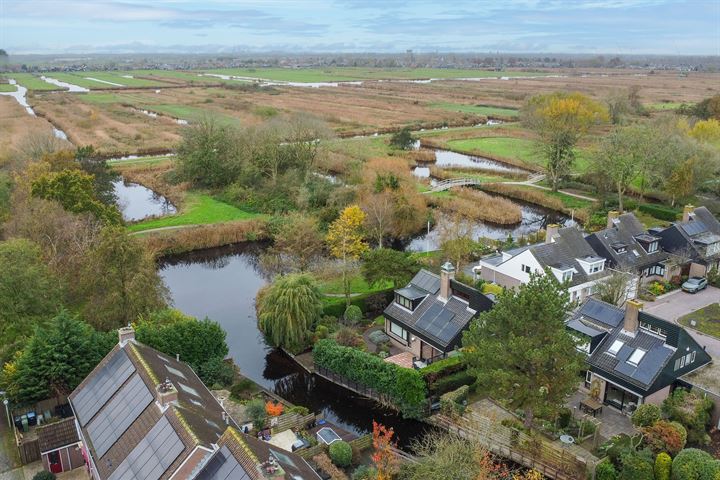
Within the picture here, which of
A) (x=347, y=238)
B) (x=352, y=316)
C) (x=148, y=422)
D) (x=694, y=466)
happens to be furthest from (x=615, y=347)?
(x=148, y=422)

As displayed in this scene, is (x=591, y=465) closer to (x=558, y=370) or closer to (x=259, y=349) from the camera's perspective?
(x=558, y=370)

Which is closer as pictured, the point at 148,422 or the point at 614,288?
the point at 148,422

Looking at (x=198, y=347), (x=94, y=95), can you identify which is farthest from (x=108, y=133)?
(x=198, y=347)

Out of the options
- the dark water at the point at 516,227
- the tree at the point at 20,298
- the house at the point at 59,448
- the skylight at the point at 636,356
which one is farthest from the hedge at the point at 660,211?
the house at the point at 59,448

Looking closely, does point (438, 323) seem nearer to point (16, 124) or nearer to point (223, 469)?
point (223, 469)

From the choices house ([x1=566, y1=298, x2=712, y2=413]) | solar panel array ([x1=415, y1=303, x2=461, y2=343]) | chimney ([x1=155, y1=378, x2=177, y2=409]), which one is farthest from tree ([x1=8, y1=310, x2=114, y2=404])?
house ([x1=566, y1=298, x2=712, y2=413])

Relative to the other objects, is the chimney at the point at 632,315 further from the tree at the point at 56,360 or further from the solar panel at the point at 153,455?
the tree at the point at 56,360
